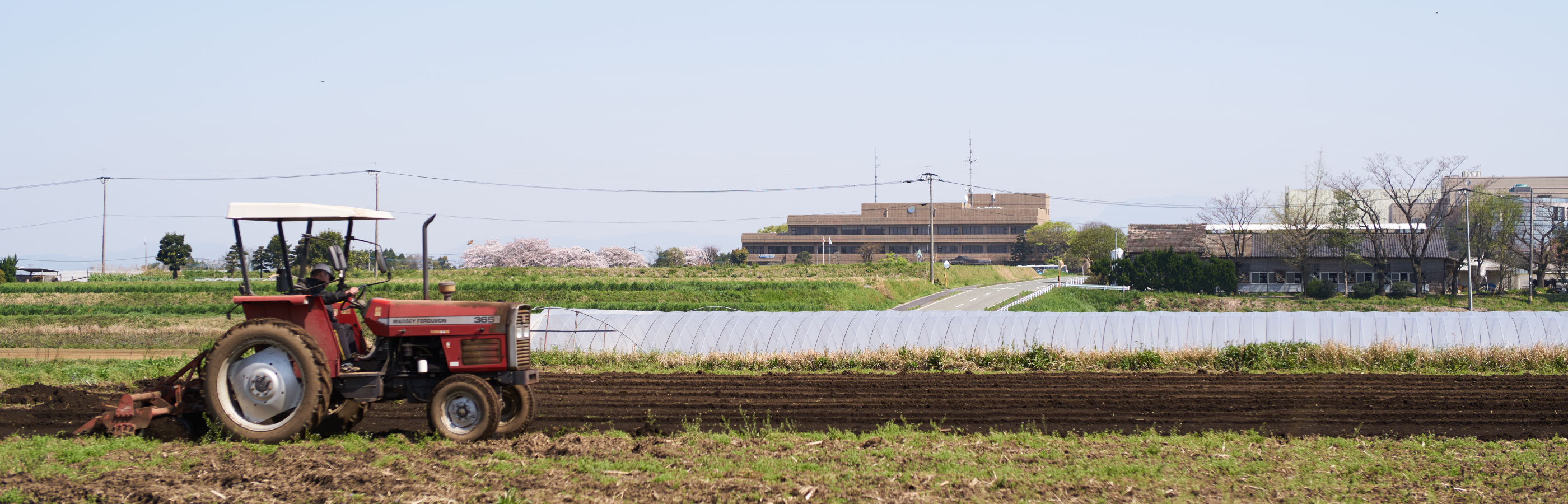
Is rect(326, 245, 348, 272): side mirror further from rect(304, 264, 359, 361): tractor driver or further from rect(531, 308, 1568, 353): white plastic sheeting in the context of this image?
rect(531, 308, 1568, 353): white plastic sheeting

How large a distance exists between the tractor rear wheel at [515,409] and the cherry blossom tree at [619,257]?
103 m

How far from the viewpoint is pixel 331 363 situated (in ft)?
32.6

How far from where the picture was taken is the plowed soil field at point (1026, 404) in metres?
11.9

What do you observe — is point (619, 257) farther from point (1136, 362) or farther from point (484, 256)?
point (1136, 362)

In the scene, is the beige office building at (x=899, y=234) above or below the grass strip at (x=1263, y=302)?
above

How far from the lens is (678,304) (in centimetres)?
4097

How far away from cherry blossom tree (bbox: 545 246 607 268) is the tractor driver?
3668 inches

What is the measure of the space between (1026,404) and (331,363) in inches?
359

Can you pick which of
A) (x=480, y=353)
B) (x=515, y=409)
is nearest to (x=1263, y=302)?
(x=515, y=409)

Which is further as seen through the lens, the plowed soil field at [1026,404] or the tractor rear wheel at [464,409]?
→ the plowed soil field at [1026,404]

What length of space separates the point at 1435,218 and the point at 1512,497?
6460 cm

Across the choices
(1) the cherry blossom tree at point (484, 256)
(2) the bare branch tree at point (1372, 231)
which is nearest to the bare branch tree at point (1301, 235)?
(2) the bare branch tree at point (1372, 231)

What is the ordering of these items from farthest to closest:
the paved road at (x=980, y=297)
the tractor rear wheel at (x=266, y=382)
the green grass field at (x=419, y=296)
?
1. the paved road at (x=980, y=297)
2. the green grass field at (x=419, y=296)
3. the tractor rear wheel at (x=266, y=382)

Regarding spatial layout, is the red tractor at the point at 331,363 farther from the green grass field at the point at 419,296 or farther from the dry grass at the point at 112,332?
the green grass field at the point at 419,296
